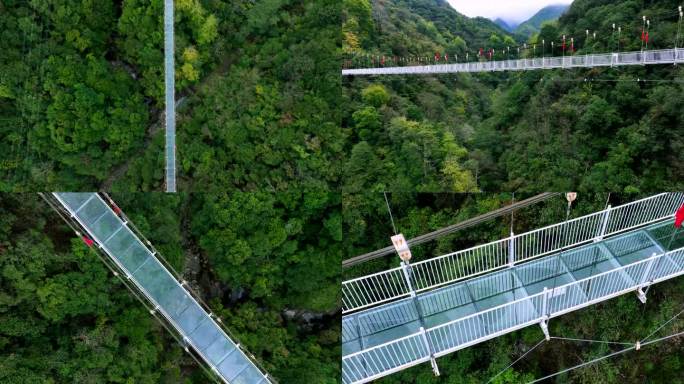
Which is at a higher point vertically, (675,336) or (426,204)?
(426,204)

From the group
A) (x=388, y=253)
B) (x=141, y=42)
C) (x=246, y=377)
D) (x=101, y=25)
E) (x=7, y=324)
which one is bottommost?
(x=246, y=377)

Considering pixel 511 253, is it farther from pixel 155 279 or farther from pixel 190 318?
pixel 155 279

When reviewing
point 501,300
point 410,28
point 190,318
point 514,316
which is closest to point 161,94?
point 190,318

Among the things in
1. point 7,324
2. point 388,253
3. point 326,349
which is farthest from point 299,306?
point 7,324

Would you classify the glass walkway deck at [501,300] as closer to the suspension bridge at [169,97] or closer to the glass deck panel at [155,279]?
the glass deck panel at [155,279]

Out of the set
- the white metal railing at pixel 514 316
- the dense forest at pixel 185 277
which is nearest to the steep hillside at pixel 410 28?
the dense forest at pixel 185 277

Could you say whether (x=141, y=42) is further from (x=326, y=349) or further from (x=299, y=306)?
(x=326, y=349)
